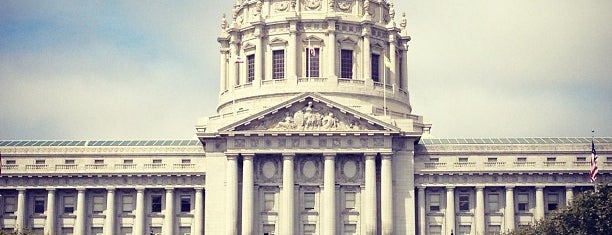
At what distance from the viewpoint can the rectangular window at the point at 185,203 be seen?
438 feet

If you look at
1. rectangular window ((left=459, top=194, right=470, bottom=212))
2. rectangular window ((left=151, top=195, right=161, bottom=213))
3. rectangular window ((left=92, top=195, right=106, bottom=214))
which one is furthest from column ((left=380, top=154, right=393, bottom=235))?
rectangular window ((left=92, top=195, right=106, bottom=214))

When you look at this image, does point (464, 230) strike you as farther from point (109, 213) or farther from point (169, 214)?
point (109, 213)

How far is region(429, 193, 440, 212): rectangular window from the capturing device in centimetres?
13188

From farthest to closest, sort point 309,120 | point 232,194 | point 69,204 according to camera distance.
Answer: point 69,204 < point 309,120 < point 232,194

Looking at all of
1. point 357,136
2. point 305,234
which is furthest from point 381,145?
point 305,234

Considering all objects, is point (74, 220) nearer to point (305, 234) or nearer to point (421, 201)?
point (305, 234)

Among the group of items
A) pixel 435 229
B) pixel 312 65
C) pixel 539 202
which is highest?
pixel 312 65

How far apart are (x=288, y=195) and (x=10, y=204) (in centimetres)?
3197

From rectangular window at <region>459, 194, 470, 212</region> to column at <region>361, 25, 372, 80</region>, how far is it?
839 inches

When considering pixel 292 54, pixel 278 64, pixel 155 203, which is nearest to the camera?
pixel 155 203

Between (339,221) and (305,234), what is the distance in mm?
3902

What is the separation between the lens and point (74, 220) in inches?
5221

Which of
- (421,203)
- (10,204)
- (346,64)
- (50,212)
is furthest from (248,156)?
(10,204)

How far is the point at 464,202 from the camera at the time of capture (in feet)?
433
